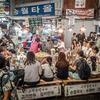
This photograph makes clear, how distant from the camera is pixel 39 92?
10688mm

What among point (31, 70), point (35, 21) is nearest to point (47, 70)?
point (31, 70)

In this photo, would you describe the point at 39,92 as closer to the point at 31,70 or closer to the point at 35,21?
the point at 31,70

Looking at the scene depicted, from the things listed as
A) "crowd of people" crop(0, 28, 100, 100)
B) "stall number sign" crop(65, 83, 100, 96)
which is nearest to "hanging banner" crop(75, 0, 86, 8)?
"crowd of people" crop(0, 28, 100, 100)

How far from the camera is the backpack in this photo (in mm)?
10992

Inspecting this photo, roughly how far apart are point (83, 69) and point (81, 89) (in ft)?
2.68

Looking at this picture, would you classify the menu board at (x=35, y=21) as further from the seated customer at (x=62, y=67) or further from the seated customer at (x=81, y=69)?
the seated customer at (x=62, y=67)

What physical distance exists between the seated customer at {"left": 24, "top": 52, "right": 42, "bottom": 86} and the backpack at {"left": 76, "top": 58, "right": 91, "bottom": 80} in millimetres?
1574

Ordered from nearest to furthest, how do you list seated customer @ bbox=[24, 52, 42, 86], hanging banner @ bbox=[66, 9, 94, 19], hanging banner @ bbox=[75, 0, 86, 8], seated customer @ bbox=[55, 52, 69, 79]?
seated customer @ bbox=[24, 52, 42, 86] → seated customer @ bbox=[55, 52, 69, 79] → hanging banner @ bbox=[66, 9, 94, 19] → hanging banner @ bbox=[75, 0, 86, 8]

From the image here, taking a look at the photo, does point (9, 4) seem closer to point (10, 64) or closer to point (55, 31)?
point (55, 31)

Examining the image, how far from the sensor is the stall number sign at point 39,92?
10453 millimetres

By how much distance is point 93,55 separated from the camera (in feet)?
41.8

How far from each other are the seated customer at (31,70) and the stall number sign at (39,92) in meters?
0.30

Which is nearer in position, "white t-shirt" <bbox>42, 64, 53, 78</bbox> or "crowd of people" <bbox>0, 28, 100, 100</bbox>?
"crowd of people" <bbox>0, 28, 100, 100</bbox>

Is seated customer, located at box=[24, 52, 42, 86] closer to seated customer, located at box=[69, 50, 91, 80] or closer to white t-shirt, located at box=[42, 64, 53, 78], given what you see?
white t-shirt, located at box=[42, 64, 53, 78]
